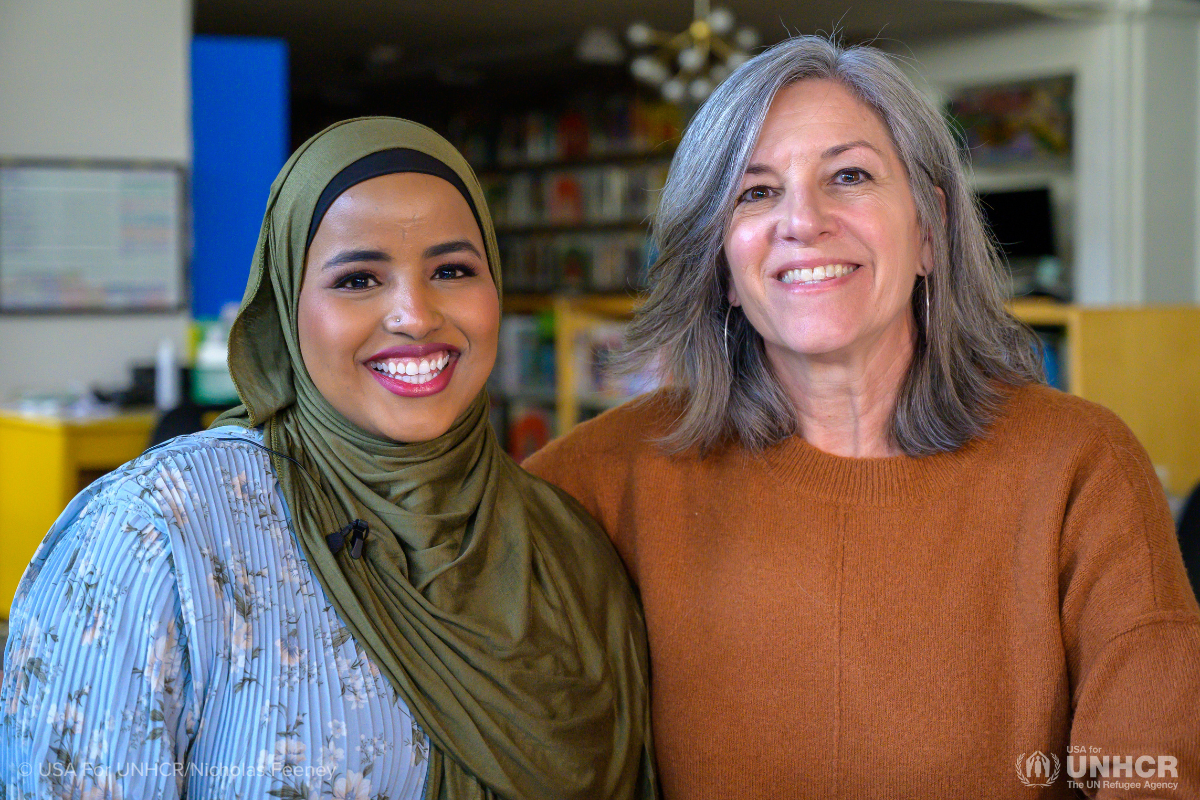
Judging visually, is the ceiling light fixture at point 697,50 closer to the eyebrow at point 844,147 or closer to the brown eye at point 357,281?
the eyebrow at point 844,147

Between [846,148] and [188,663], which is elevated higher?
[846,148]

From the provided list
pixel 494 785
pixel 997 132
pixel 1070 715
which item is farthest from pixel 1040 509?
pixel 997 132

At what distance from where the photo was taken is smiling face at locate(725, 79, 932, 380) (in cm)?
156

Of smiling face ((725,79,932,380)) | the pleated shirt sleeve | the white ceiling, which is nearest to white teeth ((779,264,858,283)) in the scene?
smiling face ((725,79,932,380))

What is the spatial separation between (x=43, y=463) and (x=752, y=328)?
3311 mm

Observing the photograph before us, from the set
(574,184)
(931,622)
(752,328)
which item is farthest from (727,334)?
(574,184)

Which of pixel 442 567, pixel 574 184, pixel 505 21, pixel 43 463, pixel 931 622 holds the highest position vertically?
pixel 505 21

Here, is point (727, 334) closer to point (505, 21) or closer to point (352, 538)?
point (352, 538)

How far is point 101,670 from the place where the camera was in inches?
44.5

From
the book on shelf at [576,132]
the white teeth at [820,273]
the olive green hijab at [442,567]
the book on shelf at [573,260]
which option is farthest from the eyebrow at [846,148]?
the book on shelf at [573,260]

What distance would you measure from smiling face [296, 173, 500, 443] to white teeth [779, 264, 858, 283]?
47 centimetres

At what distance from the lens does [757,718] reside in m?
1.55

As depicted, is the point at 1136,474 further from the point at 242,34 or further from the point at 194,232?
the point at 242,34

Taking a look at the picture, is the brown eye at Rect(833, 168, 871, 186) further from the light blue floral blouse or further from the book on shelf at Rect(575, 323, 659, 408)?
the book on shelf at Rect(575, 323, 659, 408)
